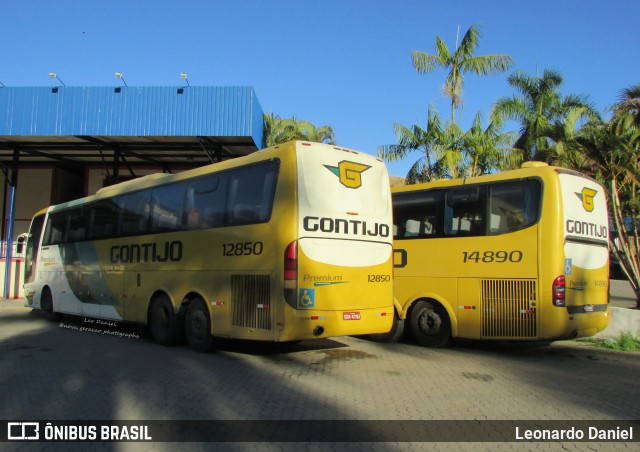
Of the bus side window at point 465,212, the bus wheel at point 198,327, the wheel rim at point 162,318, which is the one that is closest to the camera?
the bus wheel at point 198,327

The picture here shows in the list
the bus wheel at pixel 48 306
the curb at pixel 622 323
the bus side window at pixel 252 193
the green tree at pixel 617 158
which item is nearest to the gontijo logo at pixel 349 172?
the bus side window at pixel 252 193

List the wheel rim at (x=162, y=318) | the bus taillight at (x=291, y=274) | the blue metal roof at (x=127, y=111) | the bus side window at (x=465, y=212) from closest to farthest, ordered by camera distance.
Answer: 1. the bus taillight at (x=291, y=274)
2. the bus side window at (x=465, y=212)
3. the wheel rim at (x=162, y=318)
4. the blue metal roof at (x=127, y=111)

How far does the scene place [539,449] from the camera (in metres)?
4.64

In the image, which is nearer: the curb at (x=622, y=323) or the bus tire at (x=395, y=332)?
the bus tire at (x=395, y=332)

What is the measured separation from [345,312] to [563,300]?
11.7 feet

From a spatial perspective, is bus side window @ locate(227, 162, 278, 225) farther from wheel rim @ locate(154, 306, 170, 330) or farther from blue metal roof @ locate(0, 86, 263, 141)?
blue metal roof @ locate(0, 86, 263, 141)

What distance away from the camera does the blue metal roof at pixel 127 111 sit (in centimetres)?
1802

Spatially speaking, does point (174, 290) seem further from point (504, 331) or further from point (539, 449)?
point (539, 449)

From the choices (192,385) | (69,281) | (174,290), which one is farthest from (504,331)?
(69,281)

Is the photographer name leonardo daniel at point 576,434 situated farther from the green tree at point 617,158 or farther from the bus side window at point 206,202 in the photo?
the green tree at point 617,158

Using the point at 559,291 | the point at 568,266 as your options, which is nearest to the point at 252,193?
the point at 559,291

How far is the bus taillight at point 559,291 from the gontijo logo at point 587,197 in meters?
1.54

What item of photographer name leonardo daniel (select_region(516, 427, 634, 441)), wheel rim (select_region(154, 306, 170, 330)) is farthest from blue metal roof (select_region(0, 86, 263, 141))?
photographer name leonardo daniel (select_region(516, 427, 634, 441))

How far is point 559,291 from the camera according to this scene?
852 cm
